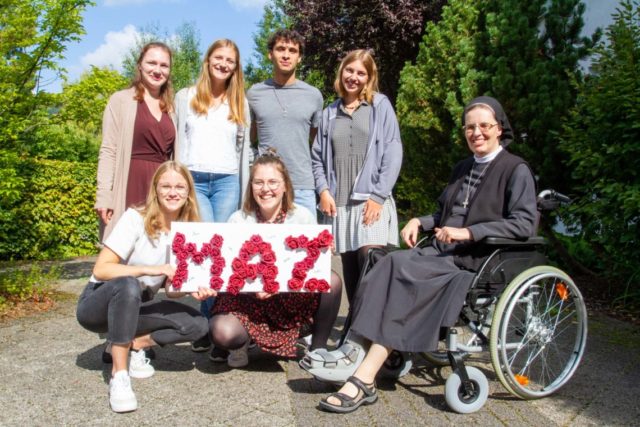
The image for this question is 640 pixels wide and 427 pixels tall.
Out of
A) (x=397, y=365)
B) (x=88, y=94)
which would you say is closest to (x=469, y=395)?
(x=397, y=365)

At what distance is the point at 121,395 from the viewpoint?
2.98m

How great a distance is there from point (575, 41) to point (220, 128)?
4.50m

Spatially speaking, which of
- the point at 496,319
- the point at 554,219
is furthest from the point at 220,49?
the point at 554,219

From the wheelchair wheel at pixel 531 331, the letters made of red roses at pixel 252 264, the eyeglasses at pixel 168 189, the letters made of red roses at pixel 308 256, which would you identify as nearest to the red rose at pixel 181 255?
the letters made of red roses at pixel 252 264

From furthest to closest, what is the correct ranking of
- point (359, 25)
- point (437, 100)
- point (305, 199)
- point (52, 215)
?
point (359, 25) → point (437, 100) → point (52, 215) → point (305, 199)

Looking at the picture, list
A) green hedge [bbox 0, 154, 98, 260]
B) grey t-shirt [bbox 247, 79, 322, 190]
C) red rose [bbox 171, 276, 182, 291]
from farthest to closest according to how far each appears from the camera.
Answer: green hedge [bbox 0, 154, 98, 260]
grey t-shirt [bbox 247, 79, 322, 190]
red rose [bbox 171, 276, 182, 291]

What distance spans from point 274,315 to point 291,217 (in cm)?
58

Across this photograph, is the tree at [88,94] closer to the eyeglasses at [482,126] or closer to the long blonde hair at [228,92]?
the long blonde hair at [228,92]

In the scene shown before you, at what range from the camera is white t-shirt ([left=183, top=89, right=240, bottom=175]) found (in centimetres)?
386

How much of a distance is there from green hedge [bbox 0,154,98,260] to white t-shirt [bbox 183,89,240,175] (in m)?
4.33

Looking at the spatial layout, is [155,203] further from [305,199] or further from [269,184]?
[305,199]

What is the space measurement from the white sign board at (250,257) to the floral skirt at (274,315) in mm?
243

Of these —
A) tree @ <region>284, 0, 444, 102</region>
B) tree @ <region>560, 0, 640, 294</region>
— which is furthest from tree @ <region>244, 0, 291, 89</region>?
tree @ <region>560, 0, 640, 294</region>

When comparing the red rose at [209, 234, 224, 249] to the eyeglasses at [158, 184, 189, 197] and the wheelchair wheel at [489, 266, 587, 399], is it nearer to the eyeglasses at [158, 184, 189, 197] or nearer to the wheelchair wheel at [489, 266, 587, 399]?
the eyeglasses at [158, 184, 189, 197]
